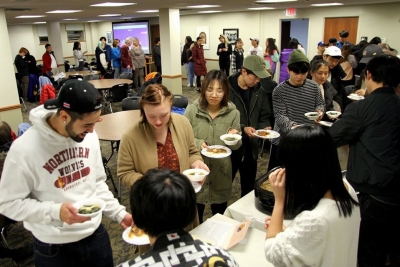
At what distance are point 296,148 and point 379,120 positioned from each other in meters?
1.04

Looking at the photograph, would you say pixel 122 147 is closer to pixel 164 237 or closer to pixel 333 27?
pixel 164 237

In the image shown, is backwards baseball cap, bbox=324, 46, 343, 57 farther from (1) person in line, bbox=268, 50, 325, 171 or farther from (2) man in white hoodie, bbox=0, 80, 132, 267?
(2) man in white hoodie, bbox=0, 80, 132, 267

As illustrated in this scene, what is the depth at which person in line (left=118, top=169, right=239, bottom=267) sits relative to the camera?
2.97 ft

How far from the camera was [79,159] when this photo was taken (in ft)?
4.92

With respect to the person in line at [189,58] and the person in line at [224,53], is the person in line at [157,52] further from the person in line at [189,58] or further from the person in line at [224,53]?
the person in line at [224,53]

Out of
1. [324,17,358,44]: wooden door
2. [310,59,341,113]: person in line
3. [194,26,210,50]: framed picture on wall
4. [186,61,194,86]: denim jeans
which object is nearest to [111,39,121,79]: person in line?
[186,61,194,86]: denim jeans

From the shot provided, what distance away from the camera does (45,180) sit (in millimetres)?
1359

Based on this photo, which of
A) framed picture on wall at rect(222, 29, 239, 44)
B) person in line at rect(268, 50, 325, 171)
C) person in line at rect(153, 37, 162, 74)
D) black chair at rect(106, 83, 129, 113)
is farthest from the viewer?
framed picture on wall at rect(222, 29, 239, 44)

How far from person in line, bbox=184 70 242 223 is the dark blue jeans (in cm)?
86

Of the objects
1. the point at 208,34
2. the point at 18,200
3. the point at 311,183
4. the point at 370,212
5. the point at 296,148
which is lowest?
the point at 370,212

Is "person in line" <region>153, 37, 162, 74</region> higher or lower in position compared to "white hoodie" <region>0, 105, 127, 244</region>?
higher

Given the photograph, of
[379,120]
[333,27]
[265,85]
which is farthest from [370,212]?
[333,27]

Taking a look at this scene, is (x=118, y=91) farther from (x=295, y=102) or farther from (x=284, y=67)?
(x=295, y=102)

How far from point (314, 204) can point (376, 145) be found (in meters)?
1.00
